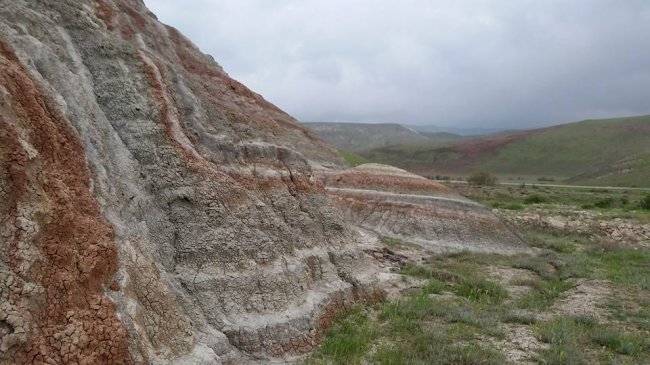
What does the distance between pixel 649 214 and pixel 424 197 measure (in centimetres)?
1672

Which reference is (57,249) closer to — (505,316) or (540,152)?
(505,316)

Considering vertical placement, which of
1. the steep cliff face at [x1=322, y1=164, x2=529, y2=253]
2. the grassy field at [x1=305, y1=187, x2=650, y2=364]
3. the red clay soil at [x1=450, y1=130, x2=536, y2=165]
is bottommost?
the grassy field at [x1=305, y1=187, x2=650, y2=364]

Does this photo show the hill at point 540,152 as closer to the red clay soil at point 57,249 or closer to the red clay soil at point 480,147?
the red clay soil at point 480,147

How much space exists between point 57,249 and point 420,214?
17958 millimetres

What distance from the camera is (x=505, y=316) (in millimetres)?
11438

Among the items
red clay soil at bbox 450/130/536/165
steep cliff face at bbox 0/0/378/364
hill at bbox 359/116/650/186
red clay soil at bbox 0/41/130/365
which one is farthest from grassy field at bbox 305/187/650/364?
red clay soil at bbox 450/130/536/165

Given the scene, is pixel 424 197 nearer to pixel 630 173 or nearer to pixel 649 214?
pixel 649 214

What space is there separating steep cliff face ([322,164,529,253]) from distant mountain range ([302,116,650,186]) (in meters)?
67.6

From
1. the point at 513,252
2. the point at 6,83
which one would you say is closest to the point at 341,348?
the point at 6,83

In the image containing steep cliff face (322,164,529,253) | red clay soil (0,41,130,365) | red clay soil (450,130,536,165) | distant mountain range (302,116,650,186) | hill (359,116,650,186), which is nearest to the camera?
red clay soil (0,41,130,365)

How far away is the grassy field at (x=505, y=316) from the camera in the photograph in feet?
29.5

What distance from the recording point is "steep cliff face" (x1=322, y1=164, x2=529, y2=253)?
71.2 ft

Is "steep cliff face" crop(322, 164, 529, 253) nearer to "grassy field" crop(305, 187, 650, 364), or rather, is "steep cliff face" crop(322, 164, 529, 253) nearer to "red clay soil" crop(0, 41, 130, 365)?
"grassy field" crop(305, 187, 650, 364)

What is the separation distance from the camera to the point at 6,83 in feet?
21.1
